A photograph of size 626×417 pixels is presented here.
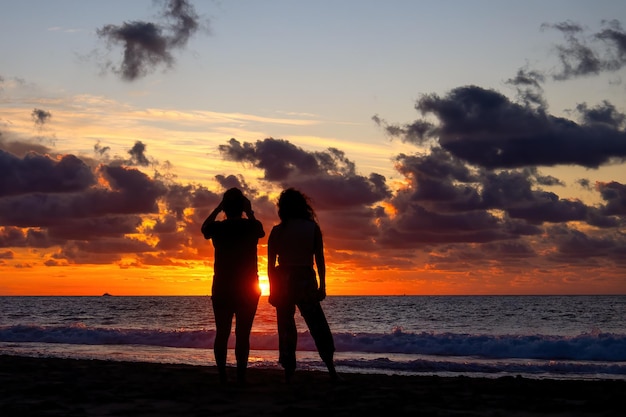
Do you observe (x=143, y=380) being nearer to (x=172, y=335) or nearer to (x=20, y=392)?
(x=20, y=392)

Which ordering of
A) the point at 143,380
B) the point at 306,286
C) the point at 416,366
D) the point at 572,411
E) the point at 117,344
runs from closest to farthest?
the point at 572,411 → the point at 306,286 → the point at 143,380 → the point at 416,366 → the point at 117,344

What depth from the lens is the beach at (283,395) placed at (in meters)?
6.09

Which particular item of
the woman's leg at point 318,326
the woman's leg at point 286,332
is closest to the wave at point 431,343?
the woman's leg at point 318,326

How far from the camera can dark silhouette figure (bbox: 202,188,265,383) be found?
788cm

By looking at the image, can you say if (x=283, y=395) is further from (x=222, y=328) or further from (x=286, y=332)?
(x=222, y=328)

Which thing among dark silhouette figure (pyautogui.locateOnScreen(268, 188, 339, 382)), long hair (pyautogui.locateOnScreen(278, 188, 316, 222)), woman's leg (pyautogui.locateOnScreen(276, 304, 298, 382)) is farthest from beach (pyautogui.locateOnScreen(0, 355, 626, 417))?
long hair (pyautogui.locateOnScreen(278, 188, 316, 222))

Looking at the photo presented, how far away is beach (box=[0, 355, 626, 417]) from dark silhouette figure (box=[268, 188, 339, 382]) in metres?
0.63

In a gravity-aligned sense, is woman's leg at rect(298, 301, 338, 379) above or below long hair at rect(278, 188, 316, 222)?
below

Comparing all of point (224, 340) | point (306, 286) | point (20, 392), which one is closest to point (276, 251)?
point (306, 286)

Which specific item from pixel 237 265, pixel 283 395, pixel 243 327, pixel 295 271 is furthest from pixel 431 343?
pixel 283 395

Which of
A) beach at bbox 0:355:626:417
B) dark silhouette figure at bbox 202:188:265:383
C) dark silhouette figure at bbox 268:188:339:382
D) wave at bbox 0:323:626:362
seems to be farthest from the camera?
wave at bbox 0:323:626:362

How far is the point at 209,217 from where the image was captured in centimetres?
814

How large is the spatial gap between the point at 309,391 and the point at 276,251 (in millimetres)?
1654

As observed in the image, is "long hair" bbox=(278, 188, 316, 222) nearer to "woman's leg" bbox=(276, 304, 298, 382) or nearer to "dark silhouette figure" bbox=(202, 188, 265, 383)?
"dark silhouette figure" bbox=(202, 188, 265, 383)
